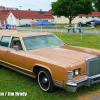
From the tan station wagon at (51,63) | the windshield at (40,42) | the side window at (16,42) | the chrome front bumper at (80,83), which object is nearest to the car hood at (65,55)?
the tan station wagon at (51,63)

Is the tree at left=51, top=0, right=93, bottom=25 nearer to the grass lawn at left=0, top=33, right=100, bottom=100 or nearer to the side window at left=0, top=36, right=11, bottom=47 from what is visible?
the side window at left=0, top=36, right=11, bottom=47

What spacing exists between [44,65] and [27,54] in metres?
0.89

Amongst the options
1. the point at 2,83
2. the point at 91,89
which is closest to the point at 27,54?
the point at 2,83

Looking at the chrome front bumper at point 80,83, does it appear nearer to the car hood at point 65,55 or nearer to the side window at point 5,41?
the car hood at point 65,55

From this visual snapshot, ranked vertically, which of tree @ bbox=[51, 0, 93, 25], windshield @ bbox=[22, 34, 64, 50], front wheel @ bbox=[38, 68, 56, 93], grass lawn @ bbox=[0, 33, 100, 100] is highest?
tree @ bbox=[51, 0, 93, 25]

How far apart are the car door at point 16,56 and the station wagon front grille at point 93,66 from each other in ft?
6.23

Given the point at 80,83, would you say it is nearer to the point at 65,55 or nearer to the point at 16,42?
the point at 65,55

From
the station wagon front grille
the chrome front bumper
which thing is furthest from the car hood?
the chrome front bumper

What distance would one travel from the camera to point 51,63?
3787 millimetres

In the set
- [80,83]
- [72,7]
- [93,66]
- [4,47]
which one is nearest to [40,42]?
[4,47]

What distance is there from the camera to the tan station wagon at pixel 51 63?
3586mm

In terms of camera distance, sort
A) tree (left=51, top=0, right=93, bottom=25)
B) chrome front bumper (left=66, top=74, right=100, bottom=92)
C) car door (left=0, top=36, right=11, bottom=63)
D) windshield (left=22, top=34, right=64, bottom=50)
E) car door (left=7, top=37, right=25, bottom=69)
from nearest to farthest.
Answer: chrome front bumper (left=66, top=74, right=100, bottom=92), car door (left=7, top=37, right=25, bottom=69), windshield (left=22, top=34, right=64, bottom=50), car door (left=0, top=36, right=11, bottom=63), tree (left=51, top=0, right=93, bottom=25)

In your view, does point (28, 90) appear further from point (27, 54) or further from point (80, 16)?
point (80, 16)

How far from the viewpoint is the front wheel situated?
3861 mm
